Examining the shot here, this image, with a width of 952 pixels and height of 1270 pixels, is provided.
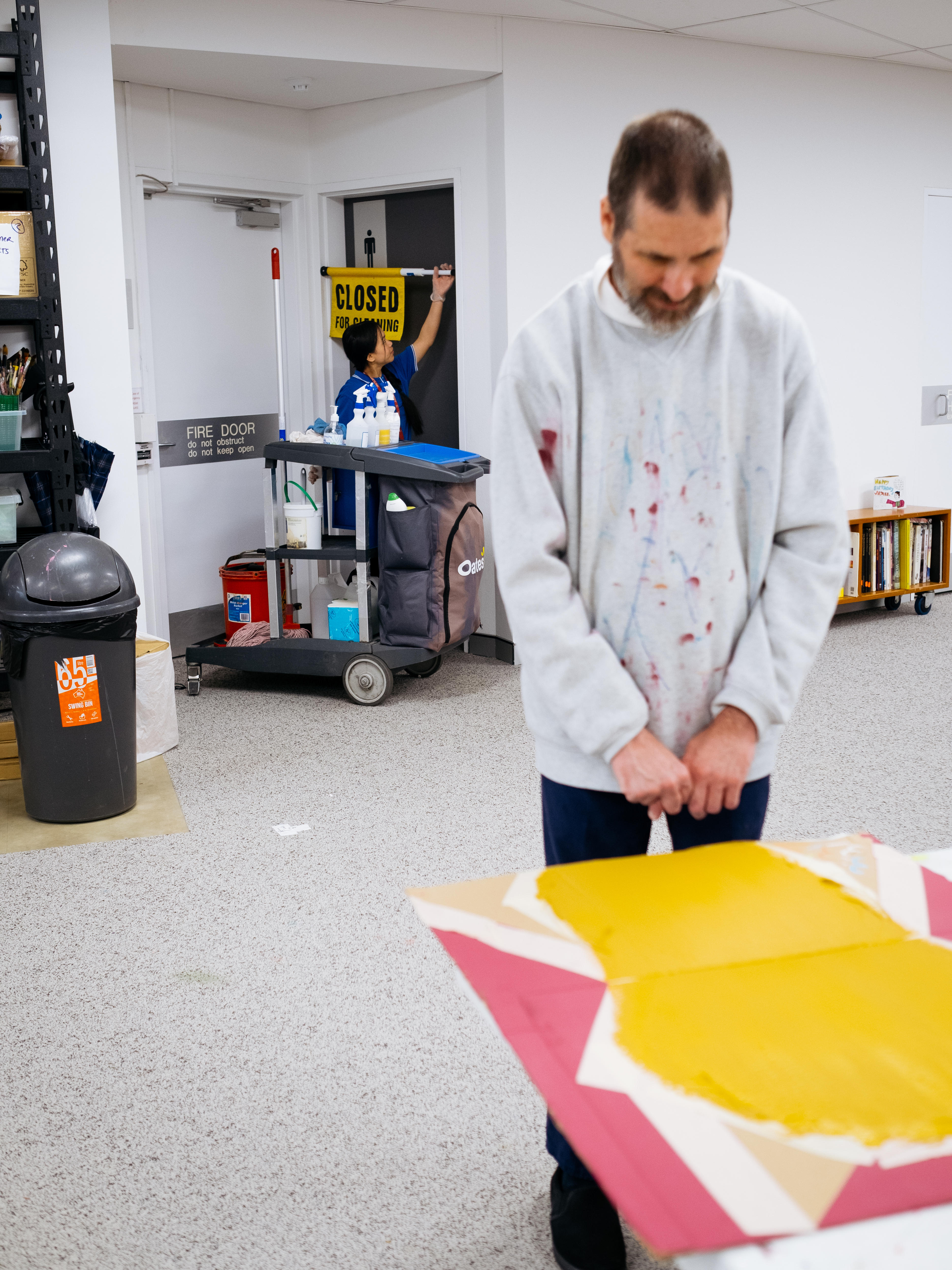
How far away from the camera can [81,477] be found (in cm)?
374

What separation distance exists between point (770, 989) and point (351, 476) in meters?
3.76

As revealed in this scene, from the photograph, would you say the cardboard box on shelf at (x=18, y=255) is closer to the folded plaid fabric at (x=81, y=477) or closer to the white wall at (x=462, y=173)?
the folded plaid fabric at (x=81, y=477)

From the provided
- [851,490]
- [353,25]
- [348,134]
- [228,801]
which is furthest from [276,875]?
[851,490]

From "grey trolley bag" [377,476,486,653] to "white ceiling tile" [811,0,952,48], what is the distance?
244 cm

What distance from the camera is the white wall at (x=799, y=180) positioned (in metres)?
4.71

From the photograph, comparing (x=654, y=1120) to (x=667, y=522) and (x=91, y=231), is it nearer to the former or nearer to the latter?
(x=667, y=522)

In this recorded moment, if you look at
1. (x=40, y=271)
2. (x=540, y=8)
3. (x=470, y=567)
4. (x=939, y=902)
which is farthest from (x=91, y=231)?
(x=939, y=902)

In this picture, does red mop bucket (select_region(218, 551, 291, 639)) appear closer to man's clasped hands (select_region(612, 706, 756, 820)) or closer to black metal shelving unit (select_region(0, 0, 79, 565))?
black metal shelving unit (select_region(0, 0, 79, 565))

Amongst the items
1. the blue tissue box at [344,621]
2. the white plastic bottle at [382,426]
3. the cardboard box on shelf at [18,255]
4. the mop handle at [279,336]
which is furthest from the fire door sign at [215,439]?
the cardboard box on shelf at [18,255]

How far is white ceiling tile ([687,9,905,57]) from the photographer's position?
15.4 feet

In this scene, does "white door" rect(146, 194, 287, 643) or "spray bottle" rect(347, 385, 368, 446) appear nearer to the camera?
"spray bottle" rect(347, 385, 368, 446)

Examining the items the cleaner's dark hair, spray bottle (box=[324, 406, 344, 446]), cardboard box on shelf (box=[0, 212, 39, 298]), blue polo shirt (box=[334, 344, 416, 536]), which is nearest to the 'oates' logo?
blue polo shirt (box=[334, 344, 416, 536])

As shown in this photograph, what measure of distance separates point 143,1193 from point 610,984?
112cm

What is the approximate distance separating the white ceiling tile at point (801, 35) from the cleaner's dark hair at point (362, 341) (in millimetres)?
1853
